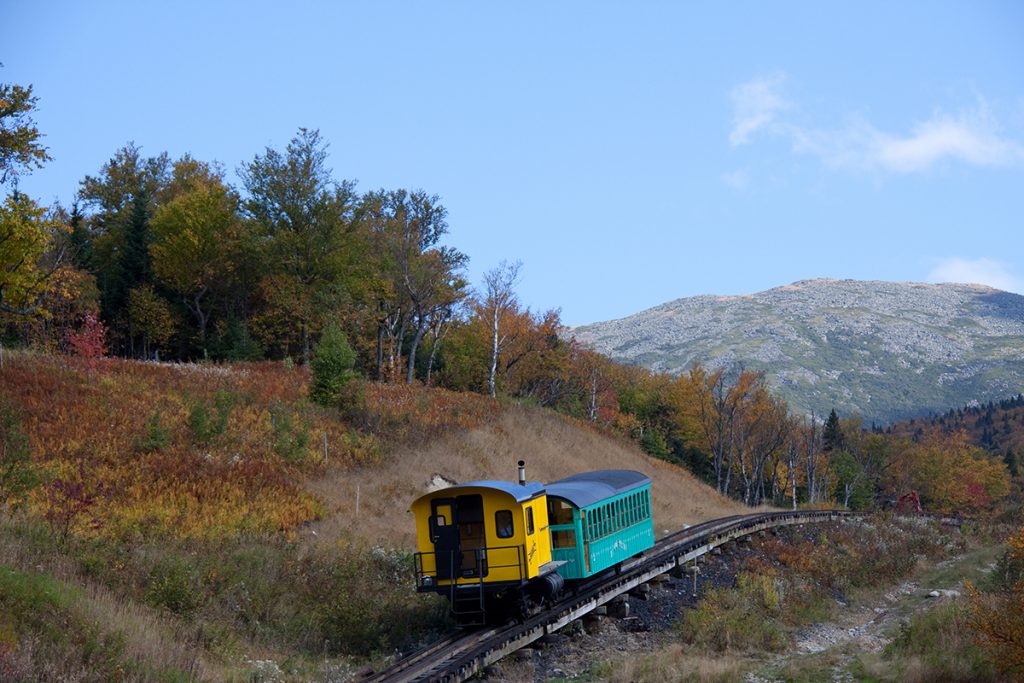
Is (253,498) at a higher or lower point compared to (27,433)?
lower

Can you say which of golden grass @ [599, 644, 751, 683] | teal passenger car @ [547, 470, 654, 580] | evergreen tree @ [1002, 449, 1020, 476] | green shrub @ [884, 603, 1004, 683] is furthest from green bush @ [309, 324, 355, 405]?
evergreen tree @ [1002, 449, 1020, 476]

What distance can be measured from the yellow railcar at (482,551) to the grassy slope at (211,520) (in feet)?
4.24

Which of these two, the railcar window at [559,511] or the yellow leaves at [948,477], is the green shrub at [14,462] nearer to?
the railcar window at [559,511]

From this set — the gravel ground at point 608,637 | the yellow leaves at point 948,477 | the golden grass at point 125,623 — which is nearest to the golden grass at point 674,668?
Answer: the gravel ground at point 608,637

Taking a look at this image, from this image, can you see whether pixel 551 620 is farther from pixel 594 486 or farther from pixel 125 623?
pixel 125 623

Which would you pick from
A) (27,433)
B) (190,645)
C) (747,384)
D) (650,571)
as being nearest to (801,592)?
(650,571)

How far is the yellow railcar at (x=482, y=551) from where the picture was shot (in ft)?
63.4

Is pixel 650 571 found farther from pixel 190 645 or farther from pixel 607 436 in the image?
pixel 607 436

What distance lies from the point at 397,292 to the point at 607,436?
1645 centimetres

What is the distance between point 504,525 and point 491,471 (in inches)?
802

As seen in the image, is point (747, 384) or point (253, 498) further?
point (747, 384)

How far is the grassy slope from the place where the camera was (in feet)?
46.0

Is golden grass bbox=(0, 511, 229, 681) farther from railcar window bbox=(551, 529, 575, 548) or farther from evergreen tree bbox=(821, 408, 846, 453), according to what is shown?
evergreen tree bbox=(821, 408, 846, 453)

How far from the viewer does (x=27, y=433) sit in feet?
82.1
